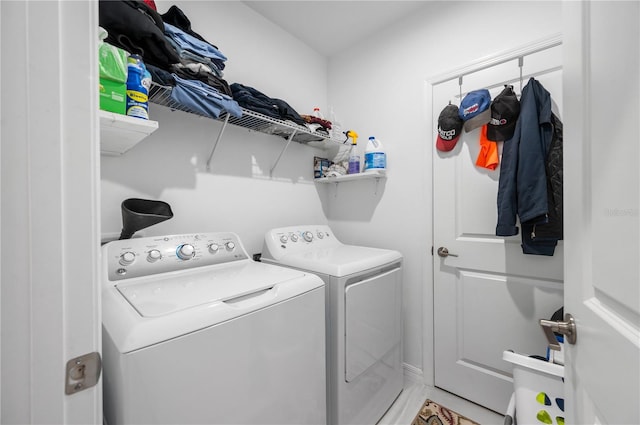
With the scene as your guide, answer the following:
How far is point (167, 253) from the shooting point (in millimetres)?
1244

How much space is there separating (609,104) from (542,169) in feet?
3.52

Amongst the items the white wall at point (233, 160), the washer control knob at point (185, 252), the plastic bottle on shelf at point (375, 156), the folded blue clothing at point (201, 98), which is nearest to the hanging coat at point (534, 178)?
the plastic bottle on shelf at point (375, 156)

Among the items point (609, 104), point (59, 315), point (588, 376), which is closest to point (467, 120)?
point (609, 104)

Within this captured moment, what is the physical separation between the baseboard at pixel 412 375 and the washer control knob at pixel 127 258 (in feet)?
6.46

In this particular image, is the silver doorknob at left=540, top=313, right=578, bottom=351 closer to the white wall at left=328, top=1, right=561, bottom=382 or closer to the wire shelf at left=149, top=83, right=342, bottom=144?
the white wall at left=328, top=1, right=561, bottom=382

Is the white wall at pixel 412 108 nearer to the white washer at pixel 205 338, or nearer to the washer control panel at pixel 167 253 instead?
the white washer at pixel 205 338

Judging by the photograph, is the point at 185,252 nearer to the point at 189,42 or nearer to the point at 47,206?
the point at 47,206

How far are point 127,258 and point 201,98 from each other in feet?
2.77

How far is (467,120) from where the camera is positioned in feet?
5.58

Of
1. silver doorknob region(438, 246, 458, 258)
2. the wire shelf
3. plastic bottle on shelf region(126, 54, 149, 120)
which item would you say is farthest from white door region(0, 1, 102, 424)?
silver doorknob region(438, 246, 458, 258)

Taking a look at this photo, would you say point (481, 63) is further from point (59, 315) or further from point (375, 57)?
point (59, 315)

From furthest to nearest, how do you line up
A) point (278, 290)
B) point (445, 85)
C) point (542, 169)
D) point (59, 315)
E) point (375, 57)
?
1. point (375, 57)
2. point (445, 85)
3. point (542, 169)
4. point (278, 290)
5. point (59, 315)

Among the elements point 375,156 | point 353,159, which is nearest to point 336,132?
point 353,159

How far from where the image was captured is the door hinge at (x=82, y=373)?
0.42 meters
